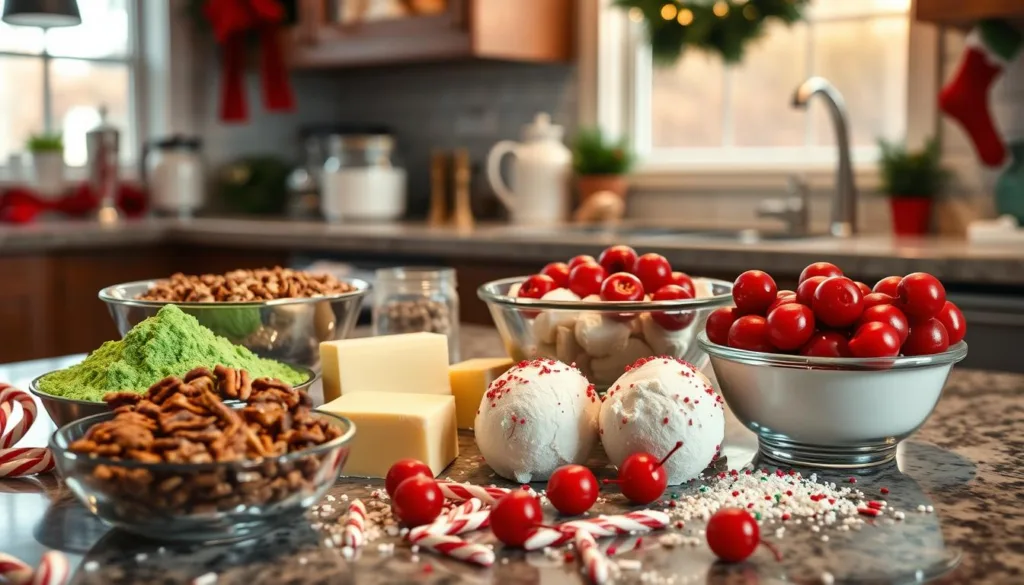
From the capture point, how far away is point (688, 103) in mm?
3635

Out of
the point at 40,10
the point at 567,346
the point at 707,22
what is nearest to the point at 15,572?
the point at 567,346

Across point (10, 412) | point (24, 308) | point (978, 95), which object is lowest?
point (24, 308)

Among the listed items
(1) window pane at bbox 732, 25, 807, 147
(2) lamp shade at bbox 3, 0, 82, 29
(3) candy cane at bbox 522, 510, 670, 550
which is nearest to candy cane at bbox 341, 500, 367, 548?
(3) candy cane at bbox 522, 510, 670, 550

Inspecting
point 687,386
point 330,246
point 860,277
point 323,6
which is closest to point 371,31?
point 323,6

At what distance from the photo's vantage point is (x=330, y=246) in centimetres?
329

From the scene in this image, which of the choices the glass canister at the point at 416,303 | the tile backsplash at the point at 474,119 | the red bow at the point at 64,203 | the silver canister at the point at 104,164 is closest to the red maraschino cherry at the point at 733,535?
the glass canister at the point at 416,303

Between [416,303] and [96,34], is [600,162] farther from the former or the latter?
[416,303]

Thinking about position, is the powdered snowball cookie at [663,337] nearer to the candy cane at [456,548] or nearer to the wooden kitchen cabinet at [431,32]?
the candy cane at [456,548]

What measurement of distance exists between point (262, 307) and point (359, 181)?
2.60 meters

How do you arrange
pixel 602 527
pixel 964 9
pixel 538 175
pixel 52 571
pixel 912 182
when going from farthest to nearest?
pixel 538 175, pixel 912 182, pixel 964 9, pixel 602 527, pixel 52 571

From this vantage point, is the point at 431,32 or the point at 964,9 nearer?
the point at 964,9

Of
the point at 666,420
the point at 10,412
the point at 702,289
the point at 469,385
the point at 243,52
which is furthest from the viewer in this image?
the point at 243,52

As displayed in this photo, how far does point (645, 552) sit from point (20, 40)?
12.3ft

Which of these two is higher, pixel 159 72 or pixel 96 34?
pixel 96 34
